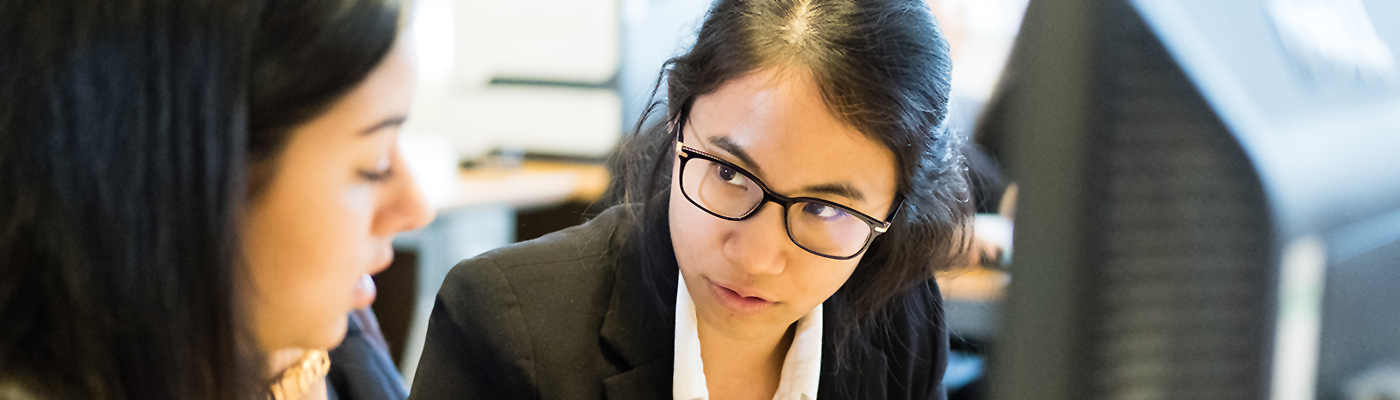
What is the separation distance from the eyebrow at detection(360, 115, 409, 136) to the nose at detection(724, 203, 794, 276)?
0.24 meters

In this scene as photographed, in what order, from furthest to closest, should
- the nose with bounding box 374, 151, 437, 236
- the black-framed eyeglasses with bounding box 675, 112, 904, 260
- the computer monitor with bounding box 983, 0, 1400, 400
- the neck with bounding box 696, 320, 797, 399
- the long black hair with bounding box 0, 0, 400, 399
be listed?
the neck with bounding box 696, 320, 797, 399
the black-framed eyeglasses with bounding box 675, 112, 904, 260
the nose with bounding box 374, 151, 437, 236
the long black hair with bounding box 0, 0, 400, 399
the computer monitor with bounding box 983, 0, 1400, 400

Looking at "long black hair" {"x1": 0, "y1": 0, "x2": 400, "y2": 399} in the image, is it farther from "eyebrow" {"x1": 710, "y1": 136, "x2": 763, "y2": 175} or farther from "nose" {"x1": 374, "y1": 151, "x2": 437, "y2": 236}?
"eyebrow" {"x1": 710, "y1": 136, "x2": 763, "y2": 175}

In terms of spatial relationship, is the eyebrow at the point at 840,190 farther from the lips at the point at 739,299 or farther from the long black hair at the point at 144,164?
the long black hair at the point at 144,164

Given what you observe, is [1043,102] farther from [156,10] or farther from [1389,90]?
[156,10]

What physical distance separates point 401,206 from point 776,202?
0.24 m

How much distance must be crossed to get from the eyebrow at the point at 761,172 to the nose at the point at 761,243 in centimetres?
3

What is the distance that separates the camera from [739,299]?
28.4 inches

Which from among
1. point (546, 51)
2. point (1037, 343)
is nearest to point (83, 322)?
point (546, 51)

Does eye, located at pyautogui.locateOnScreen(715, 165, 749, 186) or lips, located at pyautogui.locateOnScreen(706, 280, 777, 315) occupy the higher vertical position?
eye, located at pyautogui.locateOnScreen(715, 165, 749, 186)

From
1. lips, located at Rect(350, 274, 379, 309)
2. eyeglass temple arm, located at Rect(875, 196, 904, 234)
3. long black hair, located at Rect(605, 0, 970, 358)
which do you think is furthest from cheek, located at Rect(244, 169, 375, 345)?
eyeglass temple arm, located at Rect(875, 196, 904, 234)

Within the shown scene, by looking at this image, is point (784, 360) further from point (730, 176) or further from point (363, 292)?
point (363, 292)

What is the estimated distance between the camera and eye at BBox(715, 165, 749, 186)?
2.21 feet

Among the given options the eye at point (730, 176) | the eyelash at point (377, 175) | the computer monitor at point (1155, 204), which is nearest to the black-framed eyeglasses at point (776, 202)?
the eye at point (730, 176)

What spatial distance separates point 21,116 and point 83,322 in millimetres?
105
